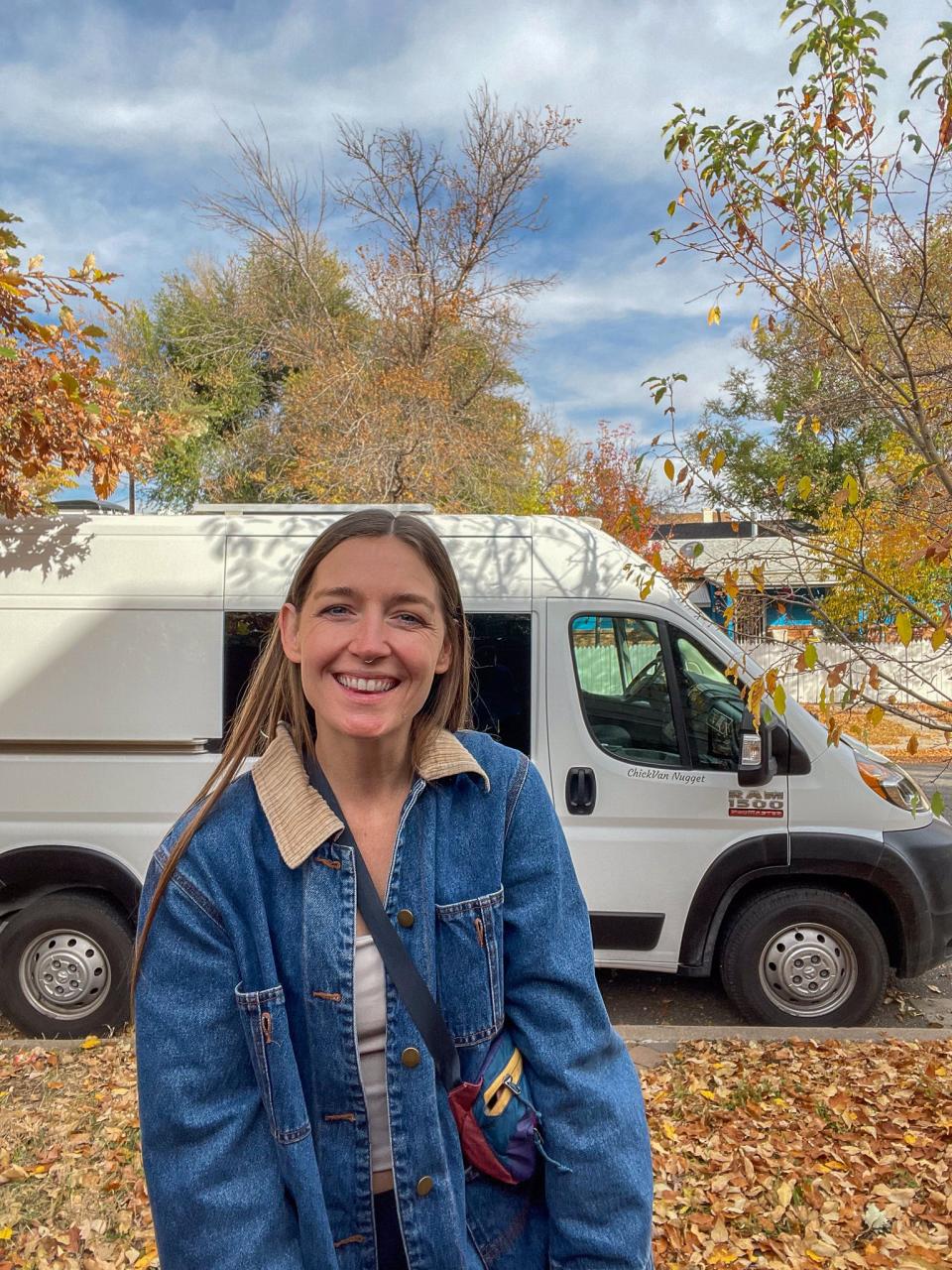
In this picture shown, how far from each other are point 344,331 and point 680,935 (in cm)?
1489

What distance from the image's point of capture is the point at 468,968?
4.54 ft

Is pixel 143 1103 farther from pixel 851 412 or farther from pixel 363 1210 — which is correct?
pixel 851 412

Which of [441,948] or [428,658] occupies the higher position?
[428,658]

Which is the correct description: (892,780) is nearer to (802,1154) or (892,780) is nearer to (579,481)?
(802,1154)

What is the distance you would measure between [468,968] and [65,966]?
3960 mm

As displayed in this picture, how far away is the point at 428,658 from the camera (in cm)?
155

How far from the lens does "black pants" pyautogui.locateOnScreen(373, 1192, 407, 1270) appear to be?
137cm

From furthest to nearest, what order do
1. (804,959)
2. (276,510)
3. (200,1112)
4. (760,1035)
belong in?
(276,510) → (804,959) → (760,1035) → (200,1112)

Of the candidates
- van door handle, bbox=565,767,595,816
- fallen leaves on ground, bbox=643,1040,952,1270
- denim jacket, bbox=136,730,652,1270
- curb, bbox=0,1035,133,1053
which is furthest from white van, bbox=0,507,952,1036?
denim jacket, bbox=136,730,652,1270

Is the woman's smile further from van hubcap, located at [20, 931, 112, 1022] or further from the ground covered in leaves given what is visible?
van hubcap, located at [20, 931, 112, 1022]

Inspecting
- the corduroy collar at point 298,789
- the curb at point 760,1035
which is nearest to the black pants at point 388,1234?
the corduroy collar at point 298,789

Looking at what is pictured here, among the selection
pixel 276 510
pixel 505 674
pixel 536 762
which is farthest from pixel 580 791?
pixel 276 510

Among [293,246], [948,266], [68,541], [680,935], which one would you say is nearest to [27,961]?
[68,541]

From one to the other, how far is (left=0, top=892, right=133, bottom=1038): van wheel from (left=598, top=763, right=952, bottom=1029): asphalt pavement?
2.67 meters
